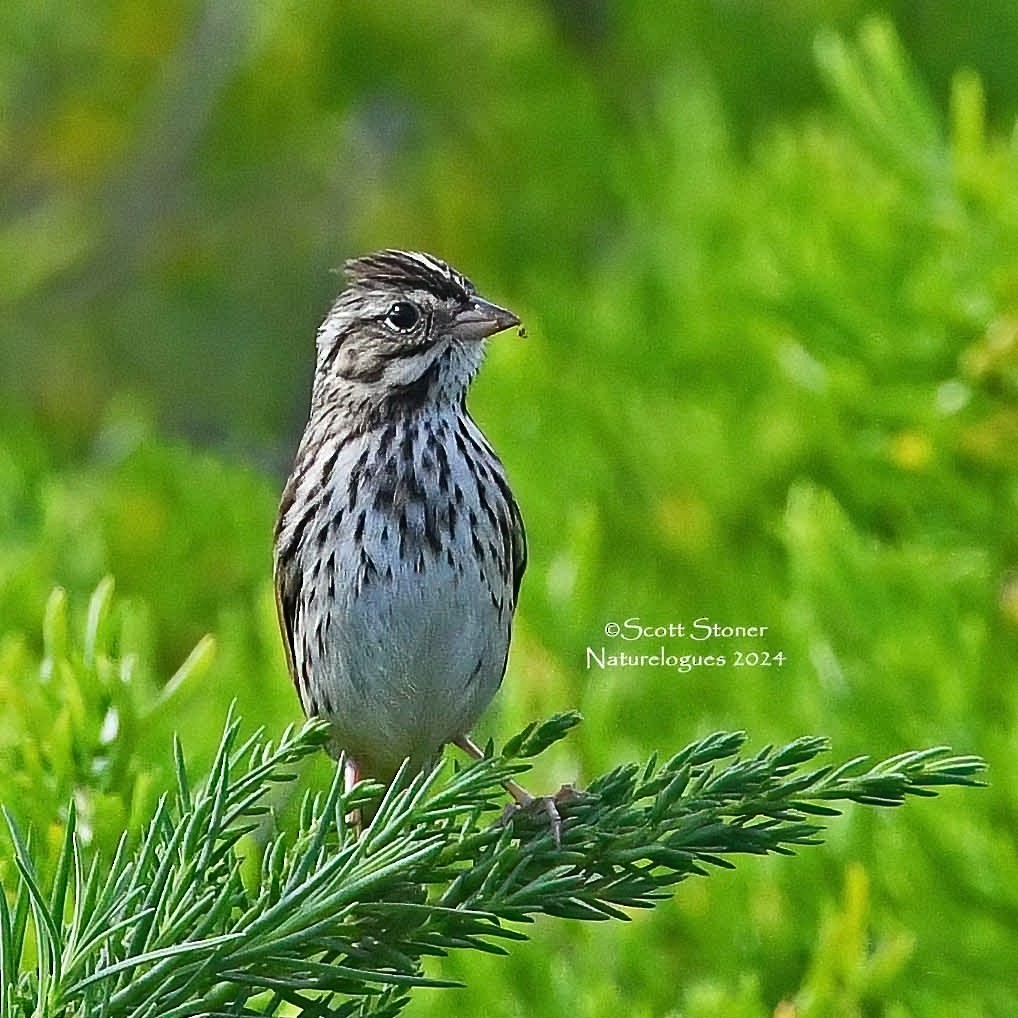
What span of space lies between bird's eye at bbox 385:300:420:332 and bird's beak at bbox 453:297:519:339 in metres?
0.06

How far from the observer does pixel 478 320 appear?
227 centimetres

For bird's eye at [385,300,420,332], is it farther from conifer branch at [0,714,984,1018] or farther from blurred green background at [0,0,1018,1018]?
conifer branch at [0,714,984,1018]

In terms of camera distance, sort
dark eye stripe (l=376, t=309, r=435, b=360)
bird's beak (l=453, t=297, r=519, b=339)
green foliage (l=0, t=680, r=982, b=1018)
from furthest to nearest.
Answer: dark eye stripe (l=376, t=309, r=435, b=360) < bird's beak (l=453, t=297, r=519, b=339) < green foliage (l=0, t=680, r=982, b=1018)

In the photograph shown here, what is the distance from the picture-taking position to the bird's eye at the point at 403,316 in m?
2.35

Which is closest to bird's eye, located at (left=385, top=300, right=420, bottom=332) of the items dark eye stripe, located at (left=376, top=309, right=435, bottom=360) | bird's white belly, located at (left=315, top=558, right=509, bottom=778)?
dark eye stripe, located at (left=376, top=309, right=435, bottom=360)

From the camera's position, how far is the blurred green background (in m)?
2.42

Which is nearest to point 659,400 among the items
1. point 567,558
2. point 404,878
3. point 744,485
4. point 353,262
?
point 744,485

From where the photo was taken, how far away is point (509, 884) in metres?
1.43

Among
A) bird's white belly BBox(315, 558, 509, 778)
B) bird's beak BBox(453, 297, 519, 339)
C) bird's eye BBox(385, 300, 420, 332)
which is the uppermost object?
bird's eye BBox(385, 300, 420, 332)

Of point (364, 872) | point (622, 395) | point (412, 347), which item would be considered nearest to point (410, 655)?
point (412, 347)

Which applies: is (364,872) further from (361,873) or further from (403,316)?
(403,316)

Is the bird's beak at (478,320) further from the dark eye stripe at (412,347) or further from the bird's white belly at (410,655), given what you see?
the bird's white belly at (410,655)

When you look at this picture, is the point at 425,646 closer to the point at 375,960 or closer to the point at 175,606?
the point at 375,960

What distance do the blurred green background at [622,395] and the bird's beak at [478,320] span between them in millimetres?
377
